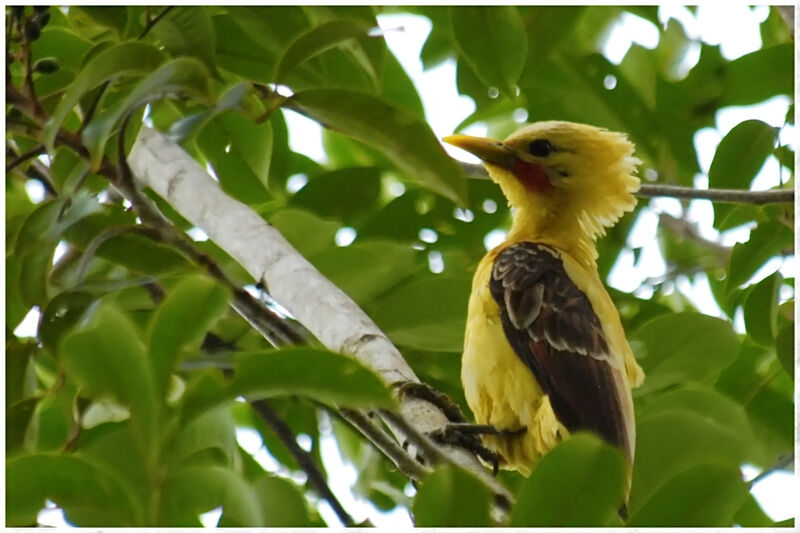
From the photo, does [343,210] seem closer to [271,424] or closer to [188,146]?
[188,146]

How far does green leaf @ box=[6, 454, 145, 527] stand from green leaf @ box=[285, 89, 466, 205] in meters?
0.95

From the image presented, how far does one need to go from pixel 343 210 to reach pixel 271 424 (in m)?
0.83

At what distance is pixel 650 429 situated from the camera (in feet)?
6.98

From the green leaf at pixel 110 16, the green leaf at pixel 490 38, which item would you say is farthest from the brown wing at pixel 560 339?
the green leaf at pixel 110 16

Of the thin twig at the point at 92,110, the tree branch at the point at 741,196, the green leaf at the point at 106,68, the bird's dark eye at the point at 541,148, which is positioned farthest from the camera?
the bird's dark eye at the point at 541,148

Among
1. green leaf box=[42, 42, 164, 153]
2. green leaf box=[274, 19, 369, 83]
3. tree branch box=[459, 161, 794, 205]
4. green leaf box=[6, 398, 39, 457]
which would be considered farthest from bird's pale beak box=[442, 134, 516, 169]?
green leaf box=[6, 398, 39, 457]

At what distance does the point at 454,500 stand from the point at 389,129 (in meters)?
1.01

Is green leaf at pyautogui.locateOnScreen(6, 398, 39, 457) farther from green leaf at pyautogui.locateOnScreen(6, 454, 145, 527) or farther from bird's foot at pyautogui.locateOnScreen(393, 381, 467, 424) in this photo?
bird's foot at pyautogui.locateOnScreen(393, 381, 467, 424)

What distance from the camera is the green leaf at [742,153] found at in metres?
3.04

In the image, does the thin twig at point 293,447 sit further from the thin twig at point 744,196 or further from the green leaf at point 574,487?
the thin twig at point 744,196

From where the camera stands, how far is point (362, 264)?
273 cm

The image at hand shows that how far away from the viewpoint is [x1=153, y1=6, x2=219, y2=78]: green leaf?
8.36 ft

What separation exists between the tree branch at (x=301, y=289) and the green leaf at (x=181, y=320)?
0.49m

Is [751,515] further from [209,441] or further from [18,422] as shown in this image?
[18,422]
